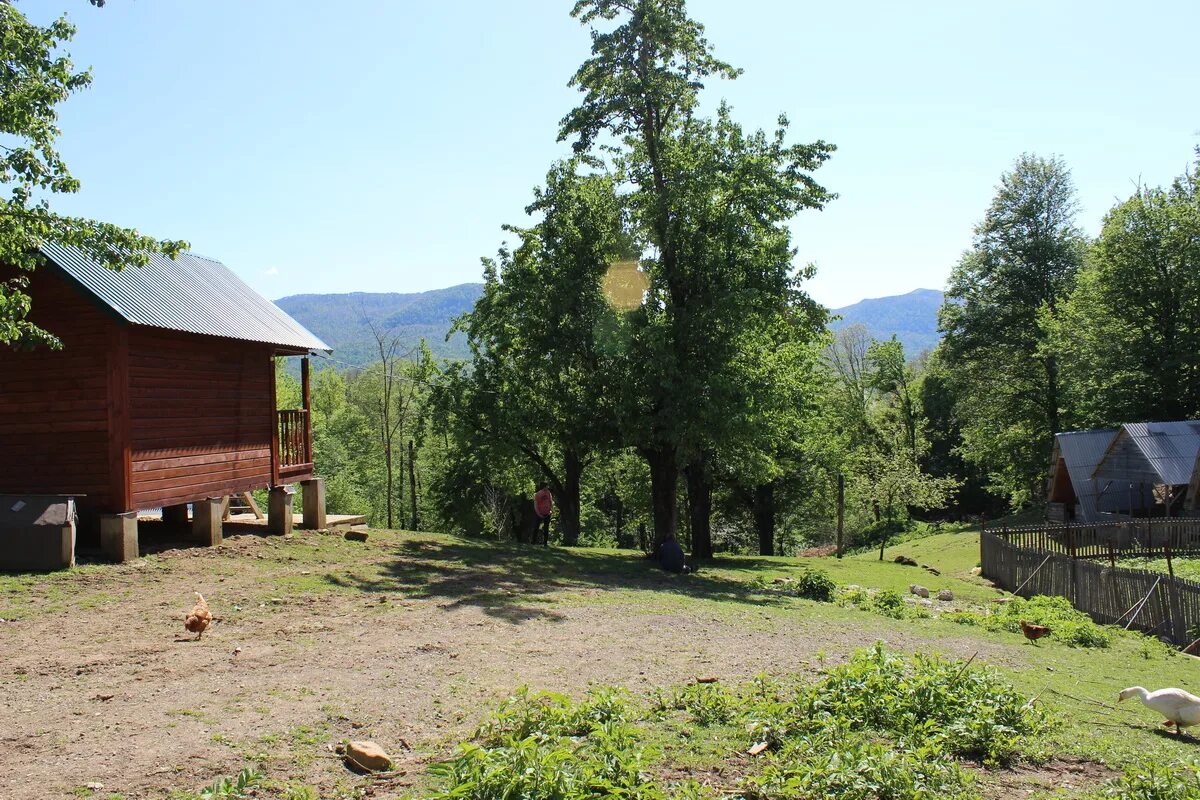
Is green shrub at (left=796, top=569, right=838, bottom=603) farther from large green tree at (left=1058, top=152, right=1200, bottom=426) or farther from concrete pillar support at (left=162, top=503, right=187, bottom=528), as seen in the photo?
large green tree at (left=1058, top=152, right=1200, bottom=426)

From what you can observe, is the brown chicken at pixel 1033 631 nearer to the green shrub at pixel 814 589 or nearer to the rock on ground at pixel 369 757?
the green shrub at pixel 814 589

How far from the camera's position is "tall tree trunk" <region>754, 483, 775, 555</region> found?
38.0 m

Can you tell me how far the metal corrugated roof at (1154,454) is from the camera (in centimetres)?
2828

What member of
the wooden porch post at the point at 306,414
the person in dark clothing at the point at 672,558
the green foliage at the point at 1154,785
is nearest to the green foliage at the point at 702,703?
the green foliage at the point at 1154,785

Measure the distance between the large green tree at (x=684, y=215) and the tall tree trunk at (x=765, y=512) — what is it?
15493 millimetres

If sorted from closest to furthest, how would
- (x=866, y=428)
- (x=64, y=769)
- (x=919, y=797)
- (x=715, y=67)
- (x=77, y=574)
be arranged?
1. (x=919, y=797)
2. (x=64, y=769)
3. (x=77, y=574)
4. (x=715, y=67)
5. (x=866, y=428)

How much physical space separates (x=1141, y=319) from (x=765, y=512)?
66.2 feet

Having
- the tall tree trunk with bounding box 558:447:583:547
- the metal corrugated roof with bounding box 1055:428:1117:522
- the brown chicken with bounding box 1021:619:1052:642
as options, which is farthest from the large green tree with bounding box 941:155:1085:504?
the brown chicken with bounding box 1021:619:1052:642

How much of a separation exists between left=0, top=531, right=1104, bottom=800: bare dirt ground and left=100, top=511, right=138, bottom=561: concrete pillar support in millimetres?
360

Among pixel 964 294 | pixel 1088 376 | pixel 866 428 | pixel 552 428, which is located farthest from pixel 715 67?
A: pixel 866 428

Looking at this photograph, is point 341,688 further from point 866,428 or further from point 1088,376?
point 866,428

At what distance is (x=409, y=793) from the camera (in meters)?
5.20

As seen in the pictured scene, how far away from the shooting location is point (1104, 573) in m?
16.5

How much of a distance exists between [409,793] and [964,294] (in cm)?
4958
